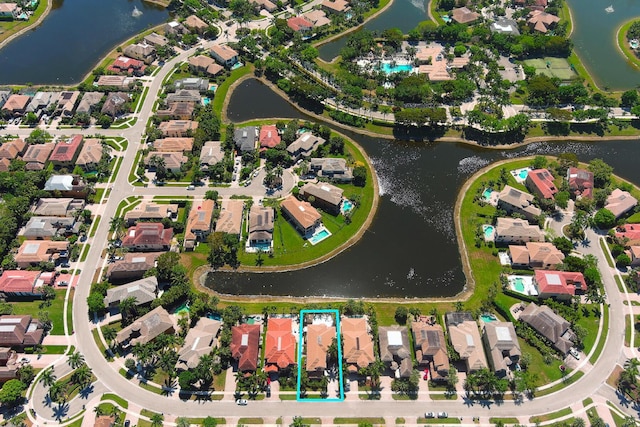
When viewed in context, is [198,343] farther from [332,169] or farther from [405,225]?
[405,225]

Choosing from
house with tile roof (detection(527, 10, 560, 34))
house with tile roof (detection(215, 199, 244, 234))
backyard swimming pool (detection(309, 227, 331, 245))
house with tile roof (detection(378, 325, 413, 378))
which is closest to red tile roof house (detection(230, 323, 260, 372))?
house with tile roof (detection(378, 325, 413, 378))

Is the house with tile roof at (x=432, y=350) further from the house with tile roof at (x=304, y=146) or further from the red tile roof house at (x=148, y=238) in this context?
the red tile roof house at (x=148, y=238)

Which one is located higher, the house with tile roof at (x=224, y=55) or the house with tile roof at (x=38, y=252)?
the house with tile roof at (x=224, y=55)

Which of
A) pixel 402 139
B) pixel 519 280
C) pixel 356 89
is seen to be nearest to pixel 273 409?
pixel 519 280

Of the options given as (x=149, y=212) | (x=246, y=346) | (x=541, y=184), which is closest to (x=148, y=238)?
(x=149, y=212)

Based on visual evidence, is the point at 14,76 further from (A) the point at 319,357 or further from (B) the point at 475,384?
(B) the point at 475,384

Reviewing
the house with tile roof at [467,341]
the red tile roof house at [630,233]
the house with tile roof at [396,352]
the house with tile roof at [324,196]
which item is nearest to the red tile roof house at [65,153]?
the house with tile roof at [324,196]
